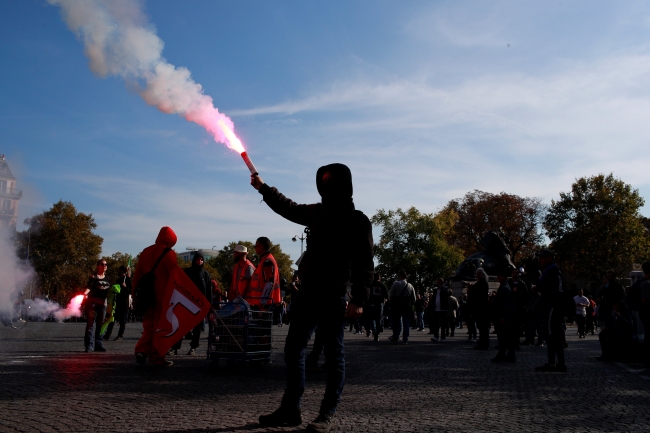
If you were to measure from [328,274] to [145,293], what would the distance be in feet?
17.1

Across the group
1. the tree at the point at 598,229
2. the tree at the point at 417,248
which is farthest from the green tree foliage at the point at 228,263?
the tree at the point at 598,229

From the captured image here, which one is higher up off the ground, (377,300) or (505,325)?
(377,300)

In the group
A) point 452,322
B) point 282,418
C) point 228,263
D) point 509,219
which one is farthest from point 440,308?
point 228,263

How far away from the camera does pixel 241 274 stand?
10.3m

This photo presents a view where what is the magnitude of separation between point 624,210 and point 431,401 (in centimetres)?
6438

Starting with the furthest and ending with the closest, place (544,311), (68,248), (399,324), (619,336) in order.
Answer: (68,248) < (399,324) < (619,336) < (544,311)

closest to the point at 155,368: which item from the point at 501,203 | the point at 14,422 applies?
the point at 14,422

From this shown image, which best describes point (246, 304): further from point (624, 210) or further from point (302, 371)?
point (624, 210)

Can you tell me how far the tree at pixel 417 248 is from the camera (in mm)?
74750

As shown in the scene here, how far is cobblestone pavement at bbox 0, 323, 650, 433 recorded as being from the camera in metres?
5.21

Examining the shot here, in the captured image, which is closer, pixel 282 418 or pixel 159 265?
pixel 282 418

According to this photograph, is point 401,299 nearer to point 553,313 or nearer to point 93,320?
point 553,313

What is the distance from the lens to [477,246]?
69.1 meters

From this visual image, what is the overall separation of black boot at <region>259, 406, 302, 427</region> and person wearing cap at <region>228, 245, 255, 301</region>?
518cm
